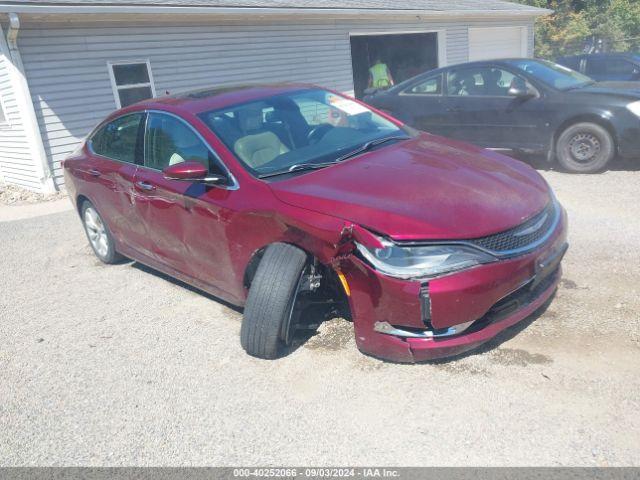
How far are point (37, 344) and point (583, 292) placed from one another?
396 cm

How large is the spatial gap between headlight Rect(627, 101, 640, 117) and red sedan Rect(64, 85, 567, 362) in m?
3.75

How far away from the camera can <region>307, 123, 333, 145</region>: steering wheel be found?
13.1ft

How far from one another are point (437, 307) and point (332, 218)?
2.41ft

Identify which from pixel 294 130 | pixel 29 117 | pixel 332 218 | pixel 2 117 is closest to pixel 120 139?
pixel 294 130

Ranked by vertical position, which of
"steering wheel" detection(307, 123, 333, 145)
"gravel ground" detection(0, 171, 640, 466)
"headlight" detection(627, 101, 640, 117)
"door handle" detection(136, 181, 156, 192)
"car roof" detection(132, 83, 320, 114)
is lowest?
"gravel ground" detection(0, 171, 640, 466)

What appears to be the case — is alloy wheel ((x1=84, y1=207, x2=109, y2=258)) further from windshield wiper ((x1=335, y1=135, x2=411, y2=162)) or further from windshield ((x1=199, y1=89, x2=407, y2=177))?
windshield wiper ((x1=335, y1=135, x2=411, y2=162))

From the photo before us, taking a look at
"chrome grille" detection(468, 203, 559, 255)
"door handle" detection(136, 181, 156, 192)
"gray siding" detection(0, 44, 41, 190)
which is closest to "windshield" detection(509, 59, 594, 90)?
"chrome grille" detection(468, 203, 559, 255)

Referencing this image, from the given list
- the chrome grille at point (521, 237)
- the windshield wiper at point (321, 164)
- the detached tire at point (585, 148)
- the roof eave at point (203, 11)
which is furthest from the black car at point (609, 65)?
the chrome grille at point (521, 237)

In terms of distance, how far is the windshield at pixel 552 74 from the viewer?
24.8 feet

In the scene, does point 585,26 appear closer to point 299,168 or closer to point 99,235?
point 99,235

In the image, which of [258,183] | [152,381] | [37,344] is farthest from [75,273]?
[258,183]

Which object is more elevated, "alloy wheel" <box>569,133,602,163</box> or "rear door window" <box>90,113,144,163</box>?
"rear door window" <box>90,113,144,163</box>

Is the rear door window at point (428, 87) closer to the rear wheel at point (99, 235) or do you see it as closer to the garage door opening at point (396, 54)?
the rear wheel at point (99, 235)

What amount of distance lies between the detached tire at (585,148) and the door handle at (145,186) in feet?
18.0
